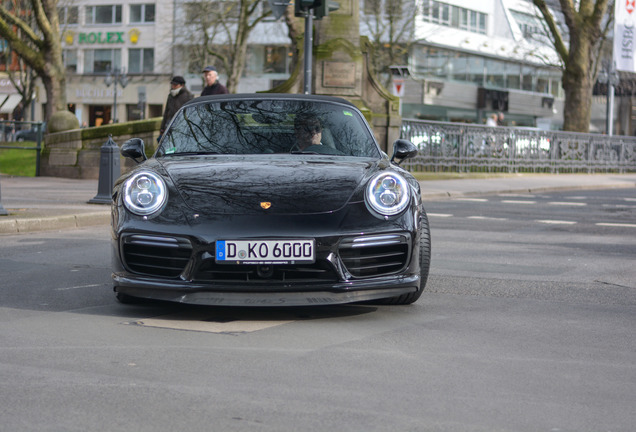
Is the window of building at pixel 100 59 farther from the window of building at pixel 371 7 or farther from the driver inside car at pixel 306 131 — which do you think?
the driver inside car at pixel 306 131

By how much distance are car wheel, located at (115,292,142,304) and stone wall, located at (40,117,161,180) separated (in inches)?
636

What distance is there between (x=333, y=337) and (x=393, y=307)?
111 cm

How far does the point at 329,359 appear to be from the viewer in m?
4.84

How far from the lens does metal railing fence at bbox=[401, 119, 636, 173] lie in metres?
26.7

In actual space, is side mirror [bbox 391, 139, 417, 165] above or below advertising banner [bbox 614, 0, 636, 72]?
below

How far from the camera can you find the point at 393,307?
643cm

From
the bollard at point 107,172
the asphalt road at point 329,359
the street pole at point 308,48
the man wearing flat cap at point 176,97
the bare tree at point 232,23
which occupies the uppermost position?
the bare tree at point 232,23

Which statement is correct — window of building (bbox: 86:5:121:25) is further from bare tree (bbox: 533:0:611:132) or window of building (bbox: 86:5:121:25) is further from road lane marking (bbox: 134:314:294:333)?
road lane marking (bbox: 134:314:294:333)

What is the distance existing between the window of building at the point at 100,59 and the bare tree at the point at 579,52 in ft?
141

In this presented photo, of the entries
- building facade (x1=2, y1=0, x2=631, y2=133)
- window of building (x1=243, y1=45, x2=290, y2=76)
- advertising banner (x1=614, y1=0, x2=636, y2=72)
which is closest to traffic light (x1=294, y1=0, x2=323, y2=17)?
advertising banner (x1=614, y1=0, x2=636, y2=72)

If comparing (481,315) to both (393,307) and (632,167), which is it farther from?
(632,167)

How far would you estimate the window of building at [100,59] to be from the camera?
7350 centimetres

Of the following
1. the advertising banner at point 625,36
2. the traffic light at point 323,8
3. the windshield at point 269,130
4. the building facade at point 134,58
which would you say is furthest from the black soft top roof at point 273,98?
the building facade at point 134,58

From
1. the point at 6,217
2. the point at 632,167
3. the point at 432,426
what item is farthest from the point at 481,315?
the point at 632,167
